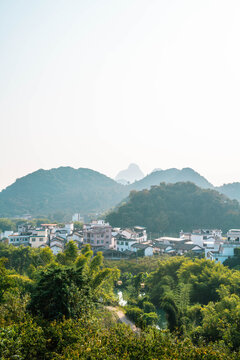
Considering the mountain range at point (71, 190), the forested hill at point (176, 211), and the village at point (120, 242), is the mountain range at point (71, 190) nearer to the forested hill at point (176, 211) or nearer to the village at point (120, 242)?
the forested hill at point (176, 211)

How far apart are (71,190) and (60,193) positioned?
6346 mm

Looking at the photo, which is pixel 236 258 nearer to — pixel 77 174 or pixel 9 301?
pixel 9 301

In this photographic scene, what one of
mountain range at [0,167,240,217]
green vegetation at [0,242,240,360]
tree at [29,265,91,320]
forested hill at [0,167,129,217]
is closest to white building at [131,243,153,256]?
green vegetation at [0,242,240,360]

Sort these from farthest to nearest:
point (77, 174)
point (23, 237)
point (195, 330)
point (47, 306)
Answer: point (77, 174) → point (23, 237) → point (195, 330) → point (47, 306)

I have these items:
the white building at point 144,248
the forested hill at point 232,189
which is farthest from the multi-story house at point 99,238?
the forested hill at point 232,189

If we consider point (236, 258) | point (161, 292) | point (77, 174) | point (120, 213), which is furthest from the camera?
point (77, 174)

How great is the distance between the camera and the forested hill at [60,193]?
351 ft

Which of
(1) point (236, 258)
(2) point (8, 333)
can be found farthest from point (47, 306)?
(1) point (236, 258)

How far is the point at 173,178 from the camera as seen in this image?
125 metres

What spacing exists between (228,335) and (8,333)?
23.3 ft

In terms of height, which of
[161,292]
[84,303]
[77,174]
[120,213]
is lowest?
[161,292]

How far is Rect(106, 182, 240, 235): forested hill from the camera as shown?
1996 inches

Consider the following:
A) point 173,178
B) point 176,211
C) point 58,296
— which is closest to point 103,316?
point 58,296

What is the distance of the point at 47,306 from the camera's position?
9789 mm
